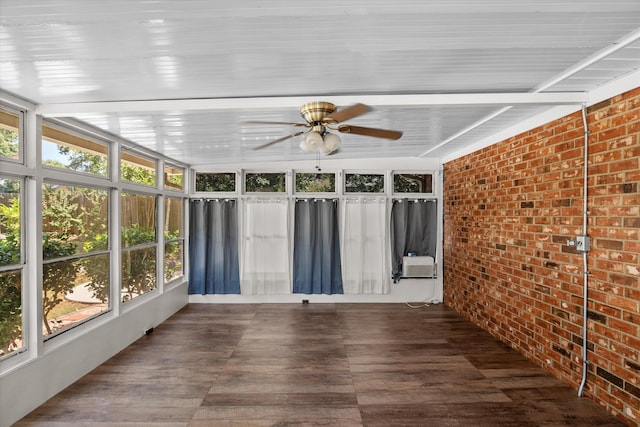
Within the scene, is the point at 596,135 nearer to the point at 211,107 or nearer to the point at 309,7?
the point at 309,7

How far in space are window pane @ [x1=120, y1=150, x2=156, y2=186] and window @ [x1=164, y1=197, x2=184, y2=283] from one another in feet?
1.58

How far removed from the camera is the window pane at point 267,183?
18.0 feet

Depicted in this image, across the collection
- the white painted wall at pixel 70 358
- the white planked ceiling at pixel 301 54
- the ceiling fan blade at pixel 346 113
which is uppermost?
the white planked ceiling at pixel 301 54

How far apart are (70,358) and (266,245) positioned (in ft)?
9.45

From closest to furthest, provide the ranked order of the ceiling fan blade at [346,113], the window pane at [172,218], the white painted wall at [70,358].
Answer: the ceiling fan blade at [346,113] < the white painted wall at [70,358] < the window pane at [172,218]

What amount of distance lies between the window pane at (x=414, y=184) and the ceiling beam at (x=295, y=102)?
298 cm

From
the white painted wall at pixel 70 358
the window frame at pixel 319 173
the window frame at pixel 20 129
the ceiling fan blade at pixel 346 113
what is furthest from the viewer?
the window frame at pixel 319 173

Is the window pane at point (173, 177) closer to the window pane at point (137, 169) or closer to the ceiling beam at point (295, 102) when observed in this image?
the window pane at point (137, 169)

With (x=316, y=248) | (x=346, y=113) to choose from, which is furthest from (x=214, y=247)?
(x=346, y=113)

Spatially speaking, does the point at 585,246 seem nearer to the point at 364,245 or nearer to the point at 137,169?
the point at 364,245

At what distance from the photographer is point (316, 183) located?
5504mm

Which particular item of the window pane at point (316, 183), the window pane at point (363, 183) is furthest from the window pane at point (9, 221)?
the window pane at point (363, 183)

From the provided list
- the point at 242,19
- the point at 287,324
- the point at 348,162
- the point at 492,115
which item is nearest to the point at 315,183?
the point at 348,162

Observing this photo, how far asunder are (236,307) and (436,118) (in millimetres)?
3898
